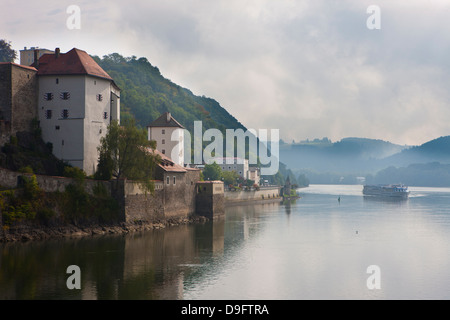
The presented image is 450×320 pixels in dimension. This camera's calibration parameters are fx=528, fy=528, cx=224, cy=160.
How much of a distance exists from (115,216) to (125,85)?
4666 inches

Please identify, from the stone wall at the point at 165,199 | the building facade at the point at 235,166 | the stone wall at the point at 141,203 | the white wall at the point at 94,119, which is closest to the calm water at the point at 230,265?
the stone wall at the point at 141,203

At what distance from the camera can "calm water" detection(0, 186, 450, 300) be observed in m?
27.2

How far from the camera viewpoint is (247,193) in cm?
10788

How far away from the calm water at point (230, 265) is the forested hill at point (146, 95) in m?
96.5

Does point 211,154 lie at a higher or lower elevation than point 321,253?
higher

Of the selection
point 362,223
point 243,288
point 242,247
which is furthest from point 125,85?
point 243,288

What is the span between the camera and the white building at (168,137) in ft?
243

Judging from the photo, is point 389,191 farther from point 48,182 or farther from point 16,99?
point 48,182

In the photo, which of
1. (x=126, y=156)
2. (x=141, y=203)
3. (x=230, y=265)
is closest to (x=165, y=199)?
(x=141, y=203)

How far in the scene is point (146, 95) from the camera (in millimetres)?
166875

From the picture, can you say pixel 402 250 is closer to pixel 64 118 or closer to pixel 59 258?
pixel 59 258

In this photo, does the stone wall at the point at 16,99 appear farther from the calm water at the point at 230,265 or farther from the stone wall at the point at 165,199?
the calm water at the point at 230,265

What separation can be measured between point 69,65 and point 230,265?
25.7 meters
